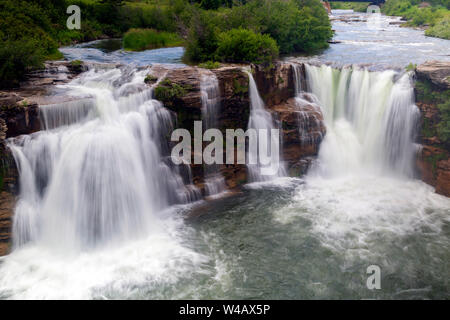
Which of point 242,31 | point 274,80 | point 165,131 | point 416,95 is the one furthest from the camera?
point 242,31

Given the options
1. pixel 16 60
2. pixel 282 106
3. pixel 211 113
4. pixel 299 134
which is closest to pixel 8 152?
pixel 16 60

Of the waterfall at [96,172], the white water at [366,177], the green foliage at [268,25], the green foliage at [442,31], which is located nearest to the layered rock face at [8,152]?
the waterfall at [96,172]

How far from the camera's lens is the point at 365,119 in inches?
590

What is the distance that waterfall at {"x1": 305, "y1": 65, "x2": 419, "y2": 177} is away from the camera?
14.1 m

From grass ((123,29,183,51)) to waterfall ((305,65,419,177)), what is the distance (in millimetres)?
10746

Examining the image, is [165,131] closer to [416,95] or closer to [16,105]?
[16,105]

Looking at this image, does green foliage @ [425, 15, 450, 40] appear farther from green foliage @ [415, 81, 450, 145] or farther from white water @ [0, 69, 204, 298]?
white water @ [0, 69, 204, 298]

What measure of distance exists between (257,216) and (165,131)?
4.23 meters

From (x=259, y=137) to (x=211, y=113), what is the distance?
2268 millimetres

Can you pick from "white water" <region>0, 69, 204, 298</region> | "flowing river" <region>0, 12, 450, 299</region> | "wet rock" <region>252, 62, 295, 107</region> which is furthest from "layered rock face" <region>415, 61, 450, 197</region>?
"white water" <region>0, 69, 204, 298</region>

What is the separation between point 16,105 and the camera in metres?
10.0

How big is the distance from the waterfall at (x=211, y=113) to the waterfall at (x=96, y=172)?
0.97 metres

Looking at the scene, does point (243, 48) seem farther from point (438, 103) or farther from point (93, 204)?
point (93, 204)
